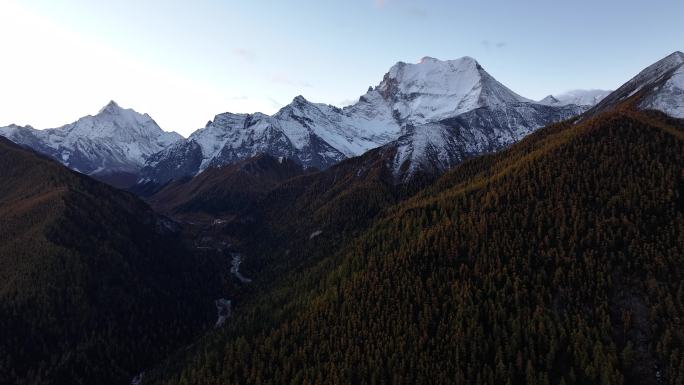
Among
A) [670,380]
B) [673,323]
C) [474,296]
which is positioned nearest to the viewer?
[670,380]

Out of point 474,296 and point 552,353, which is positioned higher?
point 474,296

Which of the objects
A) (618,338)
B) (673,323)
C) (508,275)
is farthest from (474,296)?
(673,323)

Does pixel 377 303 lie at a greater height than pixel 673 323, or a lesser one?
greater

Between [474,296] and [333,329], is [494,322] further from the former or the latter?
[333,329]

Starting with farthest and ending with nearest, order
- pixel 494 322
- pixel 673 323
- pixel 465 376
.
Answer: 1. pixel 494 322
2. pixel 465 376
3. pixel 673 323

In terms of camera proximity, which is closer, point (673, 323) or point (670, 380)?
point (670, 380)

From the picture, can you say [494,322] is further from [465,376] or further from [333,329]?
[333,329]

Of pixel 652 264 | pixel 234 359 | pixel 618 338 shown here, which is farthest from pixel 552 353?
pixel 234 359

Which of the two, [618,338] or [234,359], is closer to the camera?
[618,338]

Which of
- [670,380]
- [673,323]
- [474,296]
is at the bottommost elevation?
[670,380]
